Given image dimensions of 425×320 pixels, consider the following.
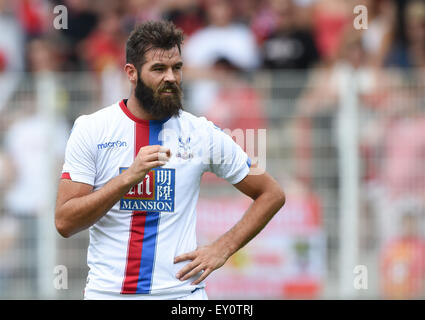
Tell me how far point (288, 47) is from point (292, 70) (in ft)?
1.49

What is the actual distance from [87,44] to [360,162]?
4819 millimetres

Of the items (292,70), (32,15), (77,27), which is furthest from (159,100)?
(32,15)

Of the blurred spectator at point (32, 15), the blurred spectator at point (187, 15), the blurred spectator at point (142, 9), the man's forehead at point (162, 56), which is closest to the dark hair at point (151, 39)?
the man's forehead at point (162, 56)

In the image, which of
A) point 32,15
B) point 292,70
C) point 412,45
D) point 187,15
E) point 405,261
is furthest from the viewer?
point 32,15

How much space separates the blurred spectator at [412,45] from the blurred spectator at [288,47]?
124cm

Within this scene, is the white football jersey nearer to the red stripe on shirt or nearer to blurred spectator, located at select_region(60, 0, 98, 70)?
the red stripe on shirt

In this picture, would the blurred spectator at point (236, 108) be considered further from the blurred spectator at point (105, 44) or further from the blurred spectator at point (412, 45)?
the blurred spectator at point (412, 45)

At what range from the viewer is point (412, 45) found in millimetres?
12141

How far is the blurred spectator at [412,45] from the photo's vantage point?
1193 cm

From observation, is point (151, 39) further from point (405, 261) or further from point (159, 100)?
point (405, 261)

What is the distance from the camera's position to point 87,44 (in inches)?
502

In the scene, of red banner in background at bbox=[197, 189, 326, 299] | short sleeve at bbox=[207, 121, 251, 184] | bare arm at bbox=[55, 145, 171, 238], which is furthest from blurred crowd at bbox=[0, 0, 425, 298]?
bare arm at bbox=[55, 145, 171, 238]

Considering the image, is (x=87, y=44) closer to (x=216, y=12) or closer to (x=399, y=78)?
(x=216, y=12)

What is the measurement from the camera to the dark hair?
17.9 feet
